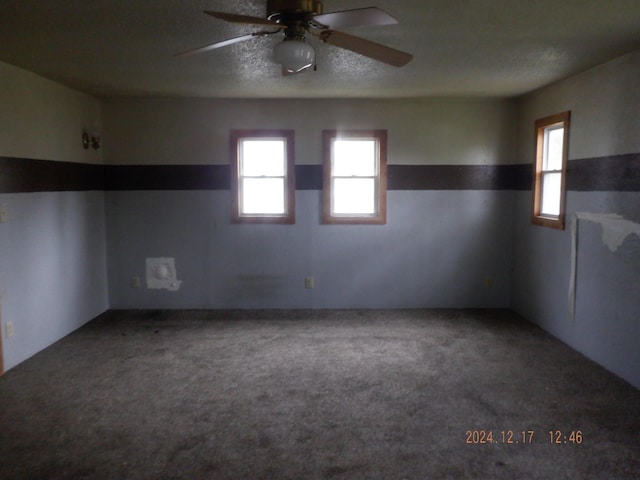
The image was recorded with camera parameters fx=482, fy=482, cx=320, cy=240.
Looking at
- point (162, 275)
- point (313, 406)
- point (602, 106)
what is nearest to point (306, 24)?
point (313, 406)

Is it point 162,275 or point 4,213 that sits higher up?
point 4,213

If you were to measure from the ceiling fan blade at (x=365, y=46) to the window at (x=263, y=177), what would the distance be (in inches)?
114

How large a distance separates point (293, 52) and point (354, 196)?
10.6ft

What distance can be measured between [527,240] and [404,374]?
2.37m

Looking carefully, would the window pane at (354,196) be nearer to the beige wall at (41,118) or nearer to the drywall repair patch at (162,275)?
the drywall repair patch at (162,275)

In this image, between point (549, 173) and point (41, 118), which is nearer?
point (41, 118)

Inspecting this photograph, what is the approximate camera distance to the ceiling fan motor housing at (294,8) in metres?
2.23

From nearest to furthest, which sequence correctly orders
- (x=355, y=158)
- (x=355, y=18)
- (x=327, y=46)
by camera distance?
(x=355, y=18) < (x=327, y=46) < (x=355, y=158)

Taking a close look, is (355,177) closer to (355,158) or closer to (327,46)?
(355,158)

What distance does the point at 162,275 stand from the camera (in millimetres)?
5531

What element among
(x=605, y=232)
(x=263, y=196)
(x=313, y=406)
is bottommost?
(x=313, y=406)

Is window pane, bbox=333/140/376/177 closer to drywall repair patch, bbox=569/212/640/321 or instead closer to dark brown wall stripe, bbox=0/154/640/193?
dark brown wall stripe, bbox=0/154/640/193

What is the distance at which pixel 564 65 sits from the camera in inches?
151

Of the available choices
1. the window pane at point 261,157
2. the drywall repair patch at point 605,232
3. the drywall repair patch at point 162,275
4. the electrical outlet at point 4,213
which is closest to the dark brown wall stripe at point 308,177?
the window pane at point 261,157
